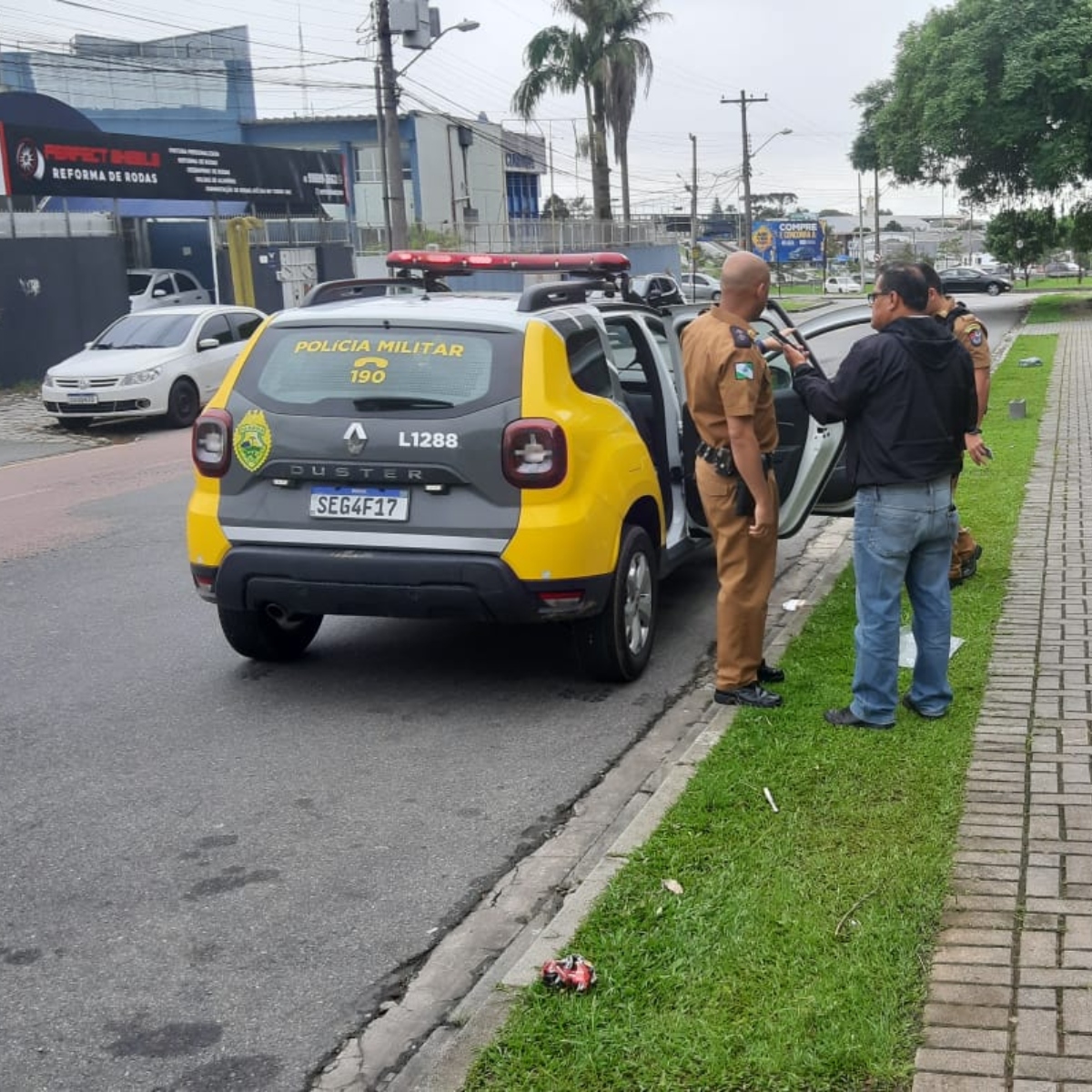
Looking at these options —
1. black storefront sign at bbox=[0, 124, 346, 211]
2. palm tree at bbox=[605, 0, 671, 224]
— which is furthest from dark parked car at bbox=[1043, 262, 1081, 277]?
black storefront sign at bbox=[0, 124, 346, 211]

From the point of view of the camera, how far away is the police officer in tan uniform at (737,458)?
552 centimetres

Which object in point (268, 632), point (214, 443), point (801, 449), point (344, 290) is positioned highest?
point (344, 290)

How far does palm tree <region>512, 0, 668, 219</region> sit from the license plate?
4276cm

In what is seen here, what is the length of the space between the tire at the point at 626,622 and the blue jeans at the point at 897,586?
3.70 ft

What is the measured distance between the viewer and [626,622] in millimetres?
6391

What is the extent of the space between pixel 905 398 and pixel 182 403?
15.1 meters

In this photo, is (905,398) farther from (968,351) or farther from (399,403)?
(399,403)

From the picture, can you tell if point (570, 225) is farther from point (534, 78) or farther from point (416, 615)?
point (416, 615)

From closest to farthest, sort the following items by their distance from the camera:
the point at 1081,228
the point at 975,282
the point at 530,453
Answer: the point at 530,453 → the point at 1081,228 → the point at 975,282

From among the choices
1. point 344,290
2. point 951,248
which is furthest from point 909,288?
point 951,248

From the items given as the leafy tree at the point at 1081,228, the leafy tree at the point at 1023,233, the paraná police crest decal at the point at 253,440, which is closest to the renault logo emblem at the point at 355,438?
the paraná police crest decal at the point at 253,440

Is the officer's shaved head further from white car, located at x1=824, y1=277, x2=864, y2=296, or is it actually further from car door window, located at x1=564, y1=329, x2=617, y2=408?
white car, located at x1=824, y1=277, x2=864, y2=296

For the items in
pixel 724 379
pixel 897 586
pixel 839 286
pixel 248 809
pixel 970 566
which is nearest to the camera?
pixel 248 809

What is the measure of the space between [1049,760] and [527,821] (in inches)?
73.9
